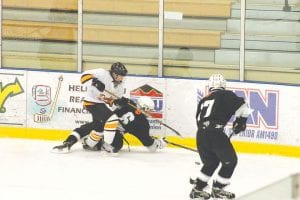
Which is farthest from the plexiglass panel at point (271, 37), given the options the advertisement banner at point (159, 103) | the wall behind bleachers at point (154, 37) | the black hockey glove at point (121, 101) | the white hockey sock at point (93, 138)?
the white hockey sock at point (93, 138)

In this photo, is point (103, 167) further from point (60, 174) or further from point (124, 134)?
point (124, 134)

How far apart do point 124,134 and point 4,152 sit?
4.20 ft

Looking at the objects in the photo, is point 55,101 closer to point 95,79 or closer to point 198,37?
point 95,79

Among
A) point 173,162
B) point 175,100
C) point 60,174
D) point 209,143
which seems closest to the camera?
point 209,143

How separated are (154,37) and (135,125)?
127 cm

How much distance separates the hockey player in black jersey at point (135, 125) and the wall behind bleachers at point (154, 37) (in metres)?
0.68

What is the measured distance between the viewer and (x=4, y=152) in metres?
7.54

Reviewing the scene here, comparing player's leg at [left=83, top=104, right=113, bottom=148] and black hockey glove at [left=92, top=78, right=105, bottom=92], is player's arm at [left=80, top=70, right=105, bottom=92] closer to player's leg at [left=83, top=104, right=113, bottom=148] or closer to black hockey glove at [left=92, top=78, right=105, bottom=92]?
black hockey glove at [left=92, top=78, right=105, bottom=92]

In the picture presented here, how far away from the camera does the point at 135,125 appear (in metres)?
7.52

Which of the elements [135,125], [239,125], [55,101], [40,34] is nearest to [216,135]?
[239,125]

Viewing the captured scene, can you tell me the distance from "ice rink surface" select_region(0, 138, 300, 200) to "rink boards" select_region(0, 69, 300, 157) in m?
0.17

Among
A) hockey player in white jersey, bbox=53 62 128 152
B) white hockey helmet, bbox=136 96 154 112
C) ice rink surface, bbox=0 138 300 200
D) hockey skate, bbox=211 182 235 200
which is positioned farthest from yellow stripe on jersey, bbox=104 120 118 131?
hockey skate, bbox=211 182 235 200

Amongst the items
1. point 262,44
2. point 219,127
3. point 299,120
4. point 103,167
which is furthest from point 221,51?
point 219,127

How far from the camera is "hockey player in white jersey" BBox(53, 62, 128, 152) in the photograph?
287 inches
